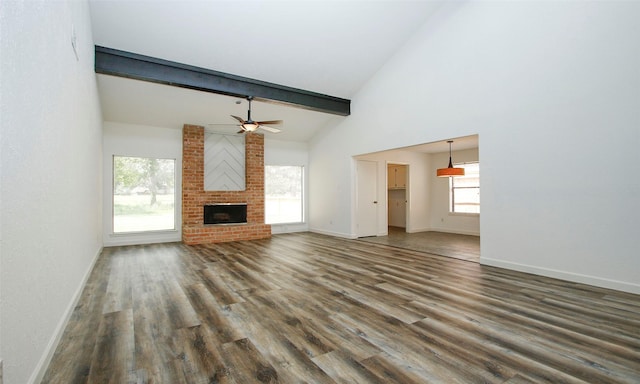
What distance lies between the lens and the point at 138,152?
6801 millimetres

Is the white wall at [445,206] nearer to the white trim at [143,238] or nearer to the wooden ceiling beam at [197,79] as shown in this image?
the wooden ceiling beam at [197,79]

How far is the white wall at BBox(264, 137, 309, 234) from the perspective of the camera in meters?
8.48

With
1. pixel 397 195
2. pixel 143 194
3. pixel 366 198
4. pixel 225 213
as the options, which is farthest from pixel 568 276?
pixel 143 194

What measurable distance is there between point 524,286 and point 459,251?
7.30 feet

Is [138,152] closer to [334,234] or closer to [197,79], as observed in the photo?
[197,79]

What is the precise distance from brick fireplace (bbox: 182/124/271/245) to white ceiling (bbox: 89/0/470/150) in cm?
58

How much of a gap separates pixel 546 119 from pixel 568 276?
2.01 m

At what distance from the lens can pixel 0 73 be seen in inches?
48.5

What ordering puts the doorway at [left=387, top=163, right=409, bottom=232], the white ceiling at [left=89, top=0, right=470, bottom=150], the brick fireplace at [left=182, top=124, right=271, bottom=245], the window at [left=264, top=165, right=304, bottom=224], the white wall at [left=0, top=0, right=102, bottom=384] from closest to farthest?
1. the white wall at [left=0, top=0, right=102, bottom=384]
2. the white ceiling at [left=89, top=0, right=470, bottom=150]
3. the brick fireplace at [left=182, top=124, right=271, bottom=245]
4. the window at [left=264, top=165, right=304, bottom=224]
5. the doorway at [left=387, top=163, right=409, bottom=232]

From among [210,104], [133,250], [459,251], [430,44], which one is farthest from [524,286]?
[133,250]

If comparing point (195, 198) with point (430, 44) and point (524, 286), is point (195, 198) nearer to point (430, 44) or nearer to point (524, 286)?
point (430, 44)

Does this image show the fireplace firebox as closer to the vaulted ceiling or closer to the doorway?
the vaulted ceiling

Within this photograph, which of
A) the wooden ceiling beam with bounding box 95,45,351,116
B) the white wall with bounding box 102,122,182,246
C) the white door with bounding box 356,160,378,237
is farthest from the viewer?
the white door with bounding box 356,160,378,237

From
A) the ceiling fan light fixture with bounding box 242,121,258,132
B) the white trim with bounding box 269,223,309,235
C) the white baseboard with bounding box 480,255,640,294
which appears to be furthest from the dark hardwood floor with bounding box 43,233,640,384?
the white trim with bounding box 269,223,309,235
